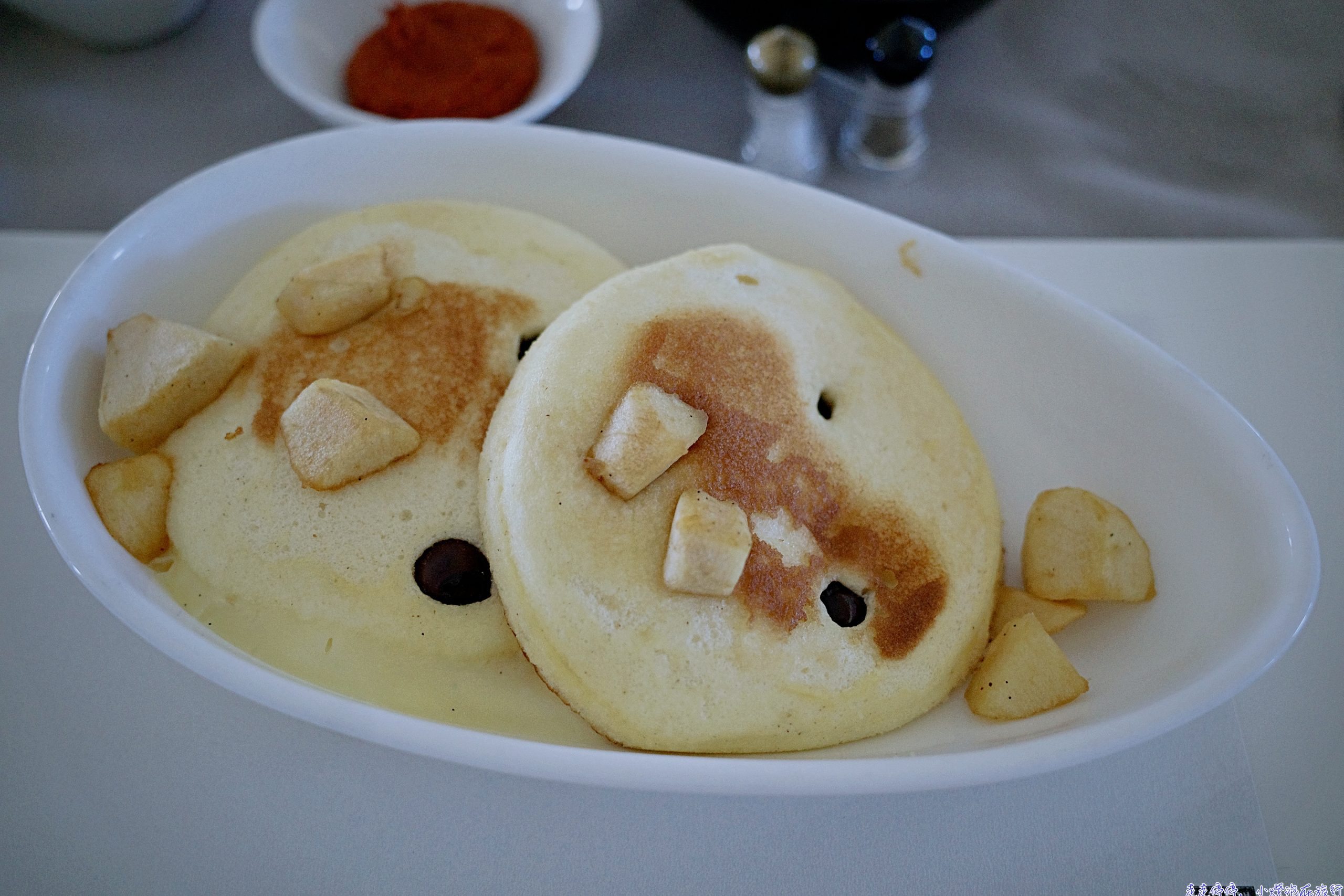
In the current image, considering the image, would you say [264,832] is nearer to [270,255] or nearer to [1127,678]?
[270,255]

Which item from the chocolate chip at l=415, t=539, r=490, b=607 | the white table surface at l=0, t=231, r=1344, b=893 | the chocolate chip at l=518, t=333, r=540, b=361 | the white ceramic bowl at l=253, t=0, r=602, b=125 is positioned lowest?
the white table surface at l=0, t=231, r=1344, b=893

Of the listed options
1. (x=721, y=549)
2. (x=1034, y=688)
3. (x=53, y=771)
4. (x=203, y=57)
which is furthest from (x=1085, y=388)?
(x=203, y=57)

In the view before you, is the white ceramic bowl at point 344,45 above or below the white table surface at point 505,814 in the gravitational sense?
above

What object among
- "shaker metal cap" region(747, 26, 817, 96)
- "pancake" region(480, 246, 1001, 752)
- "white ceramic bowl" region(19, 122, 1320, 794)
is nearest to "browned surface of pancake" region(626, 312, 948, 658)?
"pancake" region(480, 246, 1001, 752)

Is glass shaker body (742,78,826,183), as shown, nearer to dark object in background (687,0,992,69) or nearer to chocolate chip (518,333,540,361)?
dark object in background (687,0,992,69)

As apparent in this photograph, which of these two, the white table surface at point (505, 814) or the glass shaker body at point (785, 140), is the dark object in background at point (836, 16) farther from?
the white table surface at point (505, 814)

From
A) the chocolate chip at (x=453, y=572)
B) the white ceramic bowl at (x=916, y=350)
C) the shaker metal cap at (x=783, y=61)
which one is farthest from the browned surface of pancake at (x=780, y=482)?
the shaker metal cap at (x=783, y=61)
